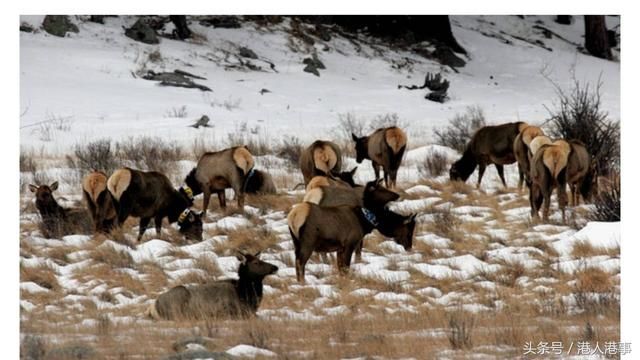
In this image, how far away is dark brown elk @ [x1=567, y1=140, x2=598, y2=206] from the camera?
14883mm

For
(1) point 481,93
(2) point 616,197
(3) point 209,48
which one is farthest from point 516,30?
(2) point 616,197

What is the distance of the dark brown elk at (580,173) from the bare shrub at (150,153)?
758 centimetres

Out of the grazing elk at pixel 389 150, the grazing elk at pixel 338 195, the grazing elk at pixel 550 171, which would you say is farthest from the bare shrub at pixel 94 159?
the grazing elk at pixel 550 171

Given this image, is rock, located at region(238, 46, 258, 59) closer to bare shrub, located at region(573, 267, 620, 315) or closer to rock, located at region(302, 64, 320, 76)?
rock, located at region(302, 64, 320, 76)

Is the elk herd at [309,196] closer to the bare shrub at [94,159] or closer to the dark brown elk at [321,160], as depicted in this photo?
the dark brown elk at [321,160]

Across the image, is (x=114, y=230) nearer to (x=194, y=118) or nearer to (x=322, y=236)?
(x=322, y=236)

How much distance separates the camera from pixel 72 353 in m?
8.65

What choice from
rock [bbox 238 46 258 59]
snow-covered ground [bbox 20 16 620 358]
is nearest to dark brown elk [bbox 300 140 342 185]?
snow-covered ground [bbox 20 16 620 358]

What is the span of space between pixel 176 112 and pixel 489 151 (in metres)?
10.3

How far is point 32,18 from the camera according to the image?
33.7 m

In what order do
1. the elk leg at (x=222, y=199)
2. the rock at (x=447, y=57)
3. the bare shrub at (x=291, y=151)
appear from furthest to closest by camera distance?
the rock at (x=447, y=57) → the bare shrub at (x=291, y=151) → the elk leg at (x=222, y=199)

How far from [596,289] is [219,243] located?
5.29 m

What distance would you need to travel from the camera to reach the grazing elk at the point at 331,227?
11695mm

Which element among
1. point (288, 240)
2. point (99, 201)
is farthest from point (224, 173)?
point (99, 201)
